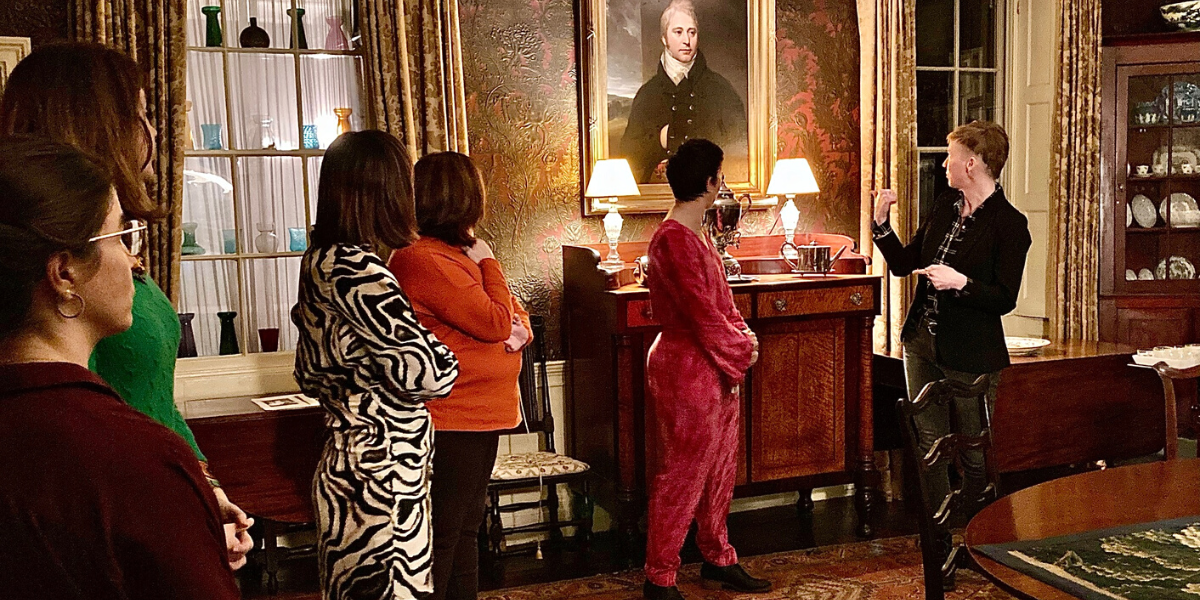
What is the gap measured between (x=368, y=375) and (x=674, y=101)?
9.20 ft

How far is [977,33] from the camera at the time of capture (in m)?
5.72

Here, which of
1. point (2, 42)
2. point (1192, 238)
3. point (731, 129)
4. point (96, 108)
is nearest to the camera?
point (96, 108)

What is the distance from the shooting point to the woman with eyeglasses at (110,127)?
5.36 ft

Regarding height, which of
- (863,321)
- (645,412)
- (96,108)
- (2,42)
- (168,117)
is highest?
(2,42)

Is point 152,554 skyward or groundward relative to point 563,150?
groundward

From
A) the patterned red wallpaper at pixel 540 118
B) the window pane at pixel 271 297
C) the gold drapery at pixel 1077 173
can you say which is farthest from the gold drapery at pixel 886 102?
the window pane at pixel 271 297

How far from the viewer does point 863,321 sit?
186 inches

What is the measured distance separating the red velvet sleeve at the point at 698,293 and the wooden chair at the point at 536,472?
1.00 meters

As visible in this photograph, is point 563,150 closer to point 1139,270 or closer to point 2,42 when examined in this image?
point 2,42

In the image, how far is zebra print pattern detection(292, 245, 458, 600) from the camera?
243 centimetres

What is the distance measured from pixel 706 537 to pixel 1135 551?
2066mm

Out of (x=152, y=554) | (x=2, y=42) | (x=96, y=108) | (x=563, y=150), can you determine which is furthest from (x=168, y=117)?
(x=152, y=554)

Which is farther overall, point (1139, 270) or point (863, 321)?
point (1139, 270)

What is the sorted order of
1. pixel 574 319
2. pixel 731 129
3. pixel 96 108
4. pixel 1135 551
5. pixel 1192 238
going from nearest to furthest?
1. pixel 96 108
2. pixel 1135 551
3. pixel 574 319
4. pixel 731 129
5. pixel 1192 238
